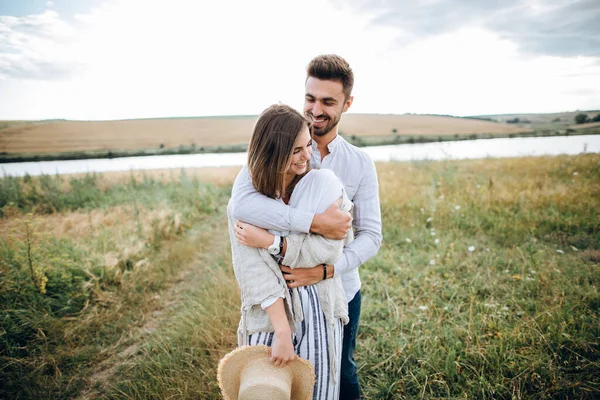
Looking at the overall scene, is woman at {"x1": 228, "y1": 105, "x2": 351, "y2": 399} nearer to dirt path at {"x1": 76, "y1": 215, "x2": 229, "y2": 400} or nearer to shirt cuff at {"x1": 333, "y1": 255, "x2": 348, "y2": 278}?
shirt cuff at {"x1": 333, "y1": 255, "x2": 348, "y2": 278}

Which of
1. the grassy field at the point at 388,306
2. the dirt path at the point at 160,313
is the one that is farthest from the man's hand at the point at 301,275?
the dirt path at the point at 160,313

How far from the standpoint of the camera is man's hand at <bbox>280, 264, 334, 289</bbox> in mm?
1421

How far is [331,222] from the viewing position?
1.40 meters

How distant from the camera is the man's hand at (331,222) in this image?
140cm

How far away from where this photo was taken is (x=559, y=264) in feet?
12.8

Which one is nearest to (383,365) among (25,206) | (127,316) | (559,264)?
(559,264)

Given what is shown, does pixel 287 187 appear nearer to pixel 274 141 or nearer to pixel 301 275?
pixel 274 141

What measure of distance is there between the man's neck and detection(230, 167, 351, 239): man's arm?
1.90 ft

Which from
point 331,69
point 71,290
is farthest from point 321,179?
point 71,290

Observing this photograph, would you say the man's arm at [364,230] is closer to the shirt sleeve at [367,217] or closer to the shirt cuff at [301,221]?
the shirt sleeve at [367,217]

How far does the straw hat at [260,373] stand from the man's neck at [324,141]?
1.14 m

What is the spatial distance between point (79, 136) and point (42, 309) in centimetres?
4235

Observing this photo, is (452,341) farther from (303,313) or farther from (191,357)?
(191,357)

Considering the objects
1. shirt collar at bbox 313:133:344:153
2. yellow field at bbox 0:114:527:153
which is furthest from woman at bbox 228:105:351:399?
yellow field at bbox 0:114:527:153
